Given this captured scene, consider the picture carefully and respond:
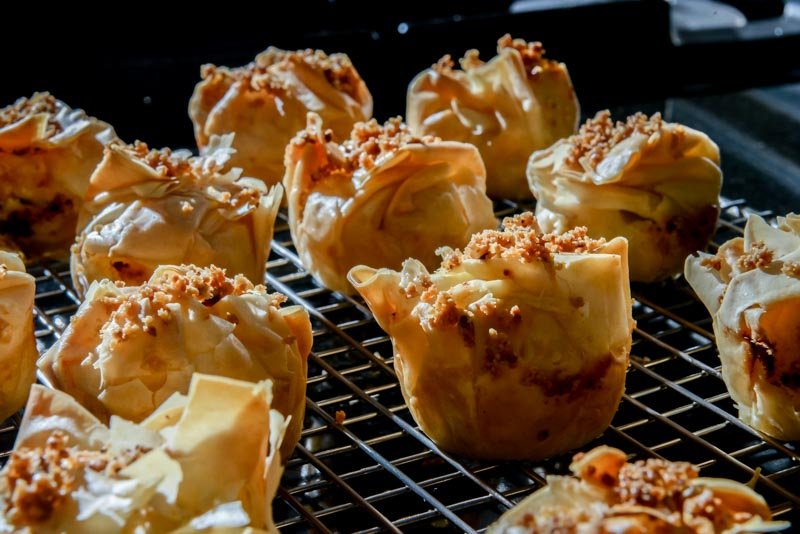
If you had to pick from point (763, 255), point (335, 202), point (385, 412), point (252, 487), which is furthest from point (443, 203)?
point (252, 487)

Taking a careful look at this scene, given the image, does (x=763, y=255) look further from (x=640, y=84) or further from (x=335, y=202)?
(x=640, y=84)

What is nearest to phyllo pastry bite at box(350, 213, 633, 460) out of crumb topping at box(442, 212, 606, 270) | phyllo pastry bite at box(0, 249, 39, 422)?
crumb topping at box(442, 212, 606, 270)

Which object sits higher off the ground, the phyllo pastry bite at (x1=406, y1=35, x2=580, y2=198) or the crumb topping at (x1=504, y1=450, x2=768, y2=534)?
the crumb topping at (x1=504, y1=450, x2=768, y2=534)

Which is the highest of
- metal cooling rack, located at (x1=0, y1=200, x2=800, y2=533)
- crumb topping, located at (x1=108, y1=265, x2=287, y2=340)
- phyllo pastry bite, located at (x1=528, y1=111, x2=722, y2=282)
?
crumb topping, located at (x1=108, y1=265, x2=287, y2=340)

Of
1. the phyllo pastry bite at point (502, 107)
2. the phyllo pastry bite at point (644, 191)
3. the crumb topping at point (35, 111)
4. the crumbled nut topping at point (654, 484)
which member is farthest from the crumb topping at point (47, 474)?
the phyllo pastry bite at point (502, 107)

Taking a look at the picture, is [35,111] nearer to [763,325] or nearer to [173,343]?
[173,343]

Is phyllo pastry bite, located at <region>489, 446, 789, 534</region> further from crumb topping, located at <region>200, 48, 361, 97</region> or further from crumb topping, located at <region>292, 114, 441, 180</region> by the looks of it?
crumb topping, located at <region>200, 48, 361, 97</region>

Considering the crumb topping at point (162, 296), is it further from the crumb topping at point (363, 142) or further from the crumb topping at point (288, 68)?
the crumb topping at point (288, 68)
